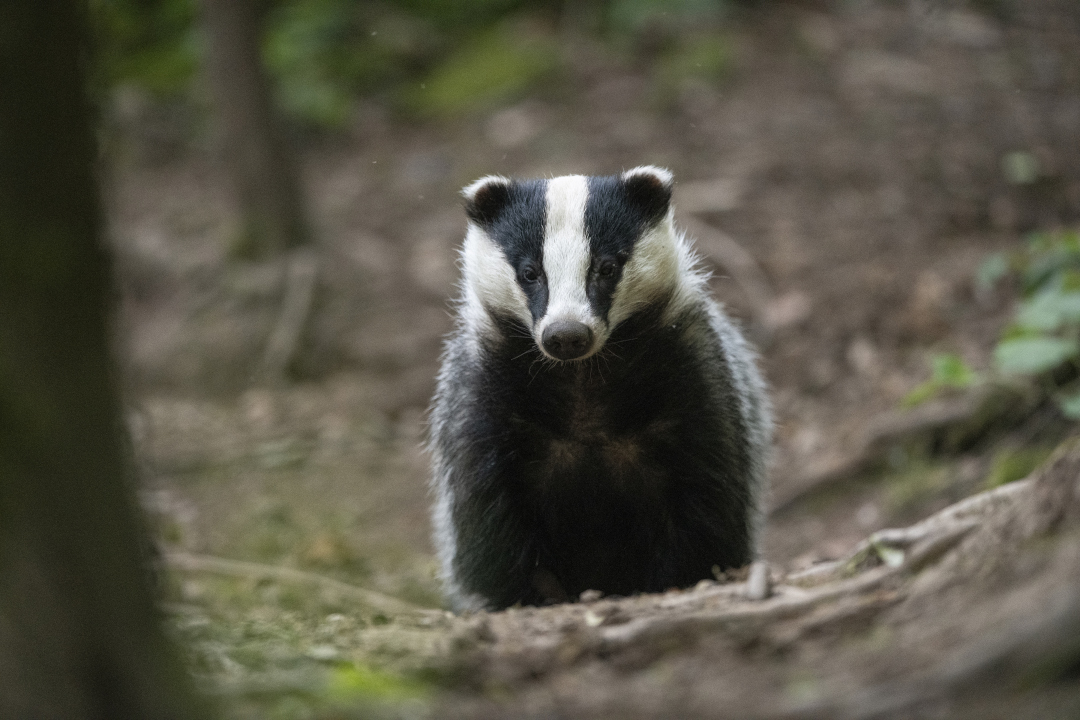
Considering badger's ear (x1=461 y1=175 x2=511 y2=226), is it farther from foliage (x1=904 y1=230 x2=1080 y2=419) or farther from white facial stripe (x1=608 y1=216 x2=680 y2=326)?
foliage (x1=904 y1=230 x2=1080 y2=419)

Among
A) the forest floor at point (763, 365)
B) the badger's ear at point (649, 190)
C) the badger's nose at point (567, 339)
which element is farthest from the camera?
the badger's ear at point (649, 190)

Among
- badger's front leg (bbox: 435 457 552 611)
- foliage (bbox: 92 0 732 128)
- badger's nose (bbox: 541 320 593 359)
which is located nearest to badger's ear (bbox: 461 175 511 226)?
badger's nose (bbox: 541 320 593 359)

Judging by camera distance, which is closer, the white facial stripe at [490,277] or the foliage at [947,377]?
the white facial stripe at [490,277]

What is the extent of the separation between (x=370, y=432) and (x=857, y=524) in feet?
9.73

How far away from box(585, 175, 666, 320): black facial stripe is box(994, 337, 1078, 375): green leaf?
167 centimetres

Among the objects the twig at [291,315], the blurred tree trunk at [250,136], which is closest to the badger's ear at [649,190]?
the twig at [291,315]

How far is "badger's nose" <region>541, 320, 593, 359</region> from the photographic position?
319cm

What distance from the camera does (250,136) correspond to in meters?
7.27

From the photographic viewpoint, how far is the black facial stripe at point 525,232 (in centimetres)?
348

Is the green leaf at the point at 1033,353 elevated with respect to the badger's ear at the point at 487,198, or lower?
lower

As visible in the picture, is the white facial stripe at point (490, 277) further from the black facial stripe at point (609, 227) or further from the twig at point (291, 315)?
the twig at point (291, 315)

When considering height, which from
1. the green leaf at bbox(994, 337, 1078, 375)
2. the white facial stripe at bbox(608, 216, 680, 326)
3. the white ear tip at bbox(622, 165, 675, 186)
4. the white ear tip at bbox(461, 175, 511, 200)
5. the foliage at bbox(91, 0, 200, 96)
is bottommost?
the green leaf at bbox(994, 337, 1078, 375)

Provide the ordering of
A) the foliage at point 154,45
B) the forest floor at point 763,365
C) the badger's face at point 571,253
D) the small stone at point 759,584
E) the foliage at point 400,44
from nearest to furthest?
the forest floor at point 763,365 → the small stone at point 759,584 → the badger's face at point 571,253 → the foliage at point 400,44 → the foliage at point 154,45

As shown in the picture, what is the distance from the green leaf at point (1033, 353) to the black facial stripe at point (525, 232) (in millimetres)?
2082
